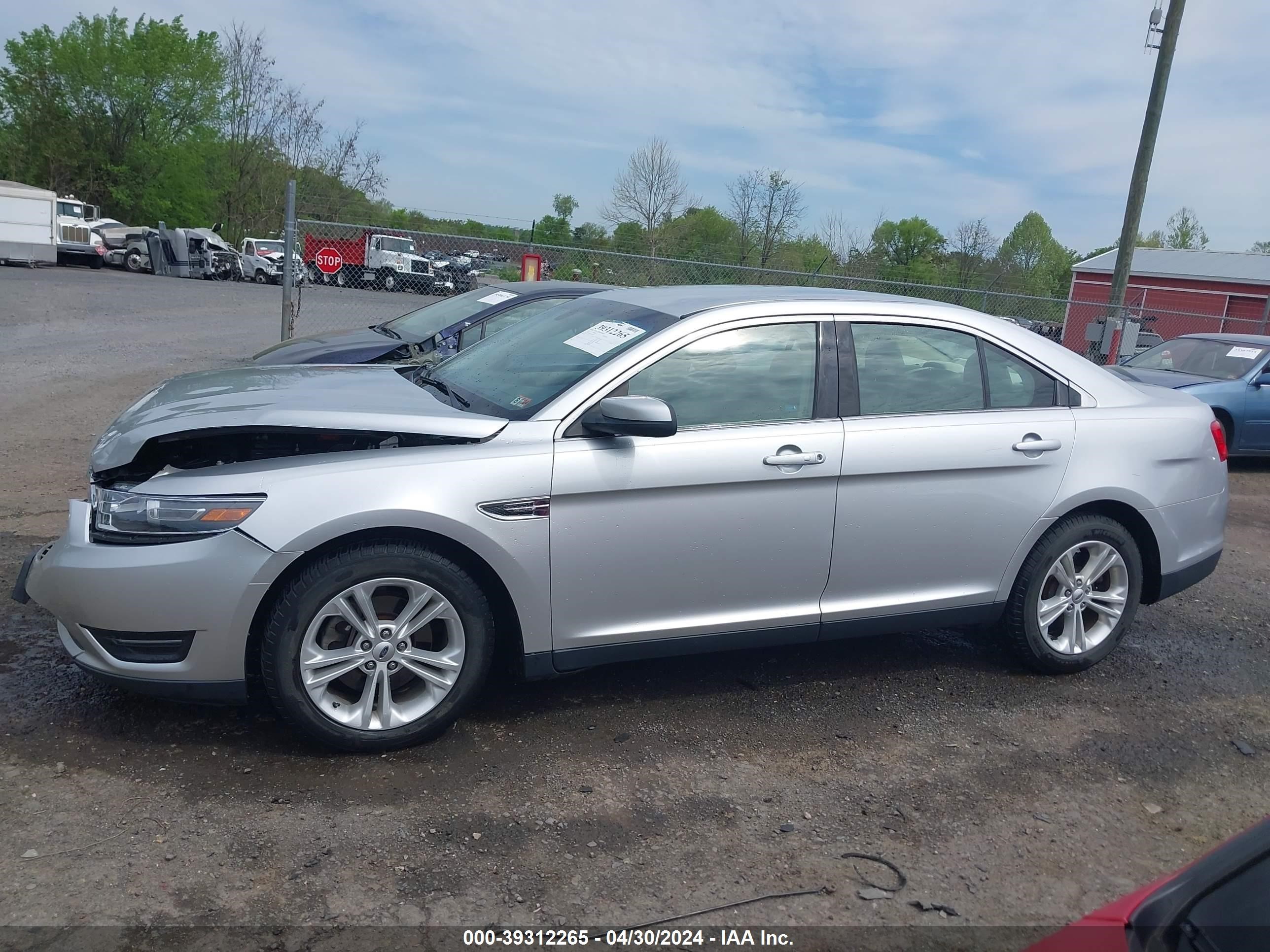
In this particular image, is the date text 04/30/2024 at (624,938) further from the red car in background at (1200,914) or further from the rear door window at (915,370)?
the rear door window at (915,370)

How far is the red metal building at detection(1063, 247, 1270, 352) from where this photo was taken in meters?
31.6

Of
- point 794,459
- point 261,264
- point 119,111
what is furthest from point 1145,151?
point 119,111

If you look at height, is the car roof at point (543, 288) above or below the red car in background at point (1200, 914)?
above

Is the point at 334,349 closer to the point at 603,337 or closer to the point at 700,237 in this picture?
the point at 603,337

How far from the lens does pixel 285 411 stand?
381cm

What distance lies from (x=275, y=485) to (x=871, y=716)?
100 inches

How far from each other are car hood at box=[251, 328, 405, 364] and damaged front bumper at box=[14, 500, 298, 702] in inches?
195

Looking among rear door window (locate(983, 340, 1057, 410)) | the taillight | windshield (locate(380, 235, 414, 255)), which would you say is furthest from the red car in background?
windshield (locate(380, 235, 414, 255))

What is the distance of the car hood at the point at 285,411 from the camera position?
3.75 metres

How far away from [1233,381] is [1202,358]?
76 centimetres

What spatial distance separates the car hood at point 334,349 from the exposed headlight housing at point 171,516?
4894 mm

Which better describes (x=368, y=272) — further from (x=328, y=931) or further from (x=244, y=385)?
(x=328, y=931)

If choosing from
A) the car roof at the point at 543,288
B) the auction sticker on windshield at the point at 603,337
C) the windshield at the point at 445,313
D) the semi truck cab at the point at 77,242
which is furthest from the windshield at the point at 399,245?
the auction sticker on windshield at the point at 603,337

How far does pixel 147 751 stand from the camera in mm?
3600
